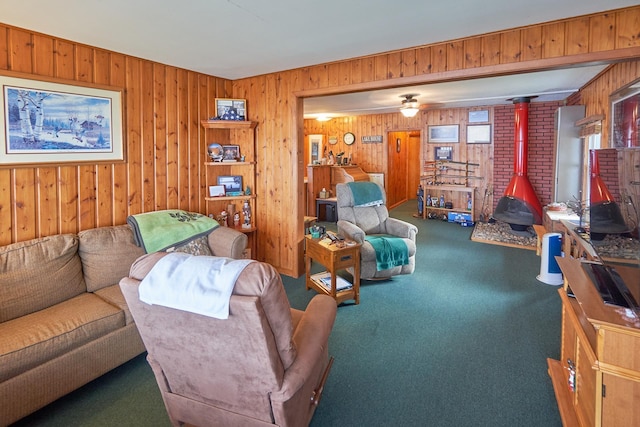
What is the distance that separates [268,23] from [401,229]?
9.12 feet

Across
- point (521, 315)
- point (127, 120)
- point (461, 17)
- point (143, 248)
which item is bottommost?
point (521, 315)

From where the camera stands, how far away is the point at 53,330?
212 cm

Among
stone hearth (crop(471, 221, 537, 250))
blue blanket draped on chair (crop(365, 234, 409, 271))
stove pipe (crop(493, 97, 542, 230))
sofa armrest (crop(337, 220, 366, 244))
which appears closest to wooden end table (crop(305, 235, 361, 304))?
sofa armrest (crop(337, 220, 366, 244))

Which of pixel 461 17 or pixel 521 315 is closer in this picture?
pixel 461 17

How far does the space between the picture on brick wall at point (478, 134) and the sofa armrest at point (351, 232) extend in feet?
15.3

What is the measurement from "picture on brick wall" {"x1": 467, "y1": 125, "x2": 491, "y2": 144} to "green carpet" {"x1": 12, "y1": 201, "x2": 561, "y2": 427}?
4.22 m

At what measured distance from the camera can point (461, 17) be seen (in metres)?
2.53

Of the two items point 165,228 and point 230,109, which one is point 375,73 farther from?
point 165,228

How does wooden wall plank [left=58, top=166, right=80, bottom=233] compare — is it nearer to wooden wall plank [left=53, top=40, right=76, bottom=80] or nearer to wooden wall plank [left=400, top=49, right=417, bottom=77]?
wooden wall plank [left=53, top=40, right=76, bottom=80]

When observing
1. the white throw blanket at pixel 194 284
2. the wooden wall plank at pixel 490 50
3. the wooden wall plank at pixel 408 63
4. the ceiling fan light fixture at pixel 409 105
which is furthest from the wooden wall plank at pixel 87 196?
the ceiling fan light fixture at pixel 409 105

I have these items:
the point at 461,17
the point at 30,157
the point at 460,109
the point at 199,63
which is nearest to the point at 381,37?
the point at 461,17

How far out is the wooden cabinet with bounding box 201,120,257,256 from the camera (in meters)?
4.16

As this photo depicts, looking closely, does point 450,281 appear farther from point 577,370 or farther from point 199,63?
point 199,63

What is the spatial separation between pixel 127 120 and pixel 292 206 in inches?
72.6
